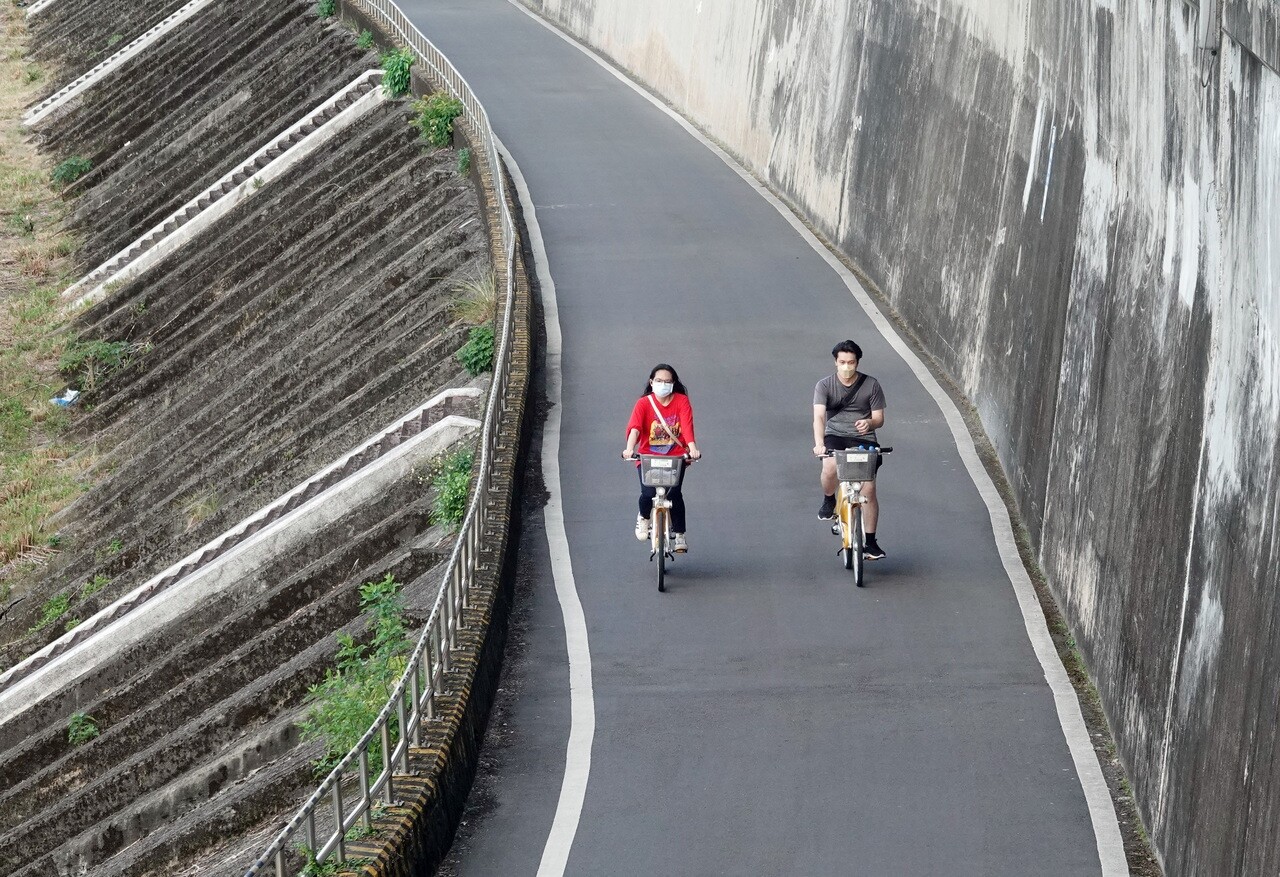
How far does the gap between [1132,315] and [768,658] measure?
332 cm

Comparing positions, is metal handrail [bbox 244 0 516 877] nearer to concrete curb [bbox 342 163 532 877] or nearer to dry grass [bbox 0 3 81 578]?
concrete curb [bbox 342 163 532 877]

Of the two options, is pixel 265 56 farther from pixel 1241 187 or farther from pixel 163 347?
pixel 1241 187

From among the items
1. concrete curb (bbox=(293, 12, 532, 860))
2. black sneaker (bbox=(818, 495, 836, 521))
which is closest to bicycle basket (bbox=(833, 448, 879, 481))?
black sneaker (bbox=(818, 495, 836, 521))

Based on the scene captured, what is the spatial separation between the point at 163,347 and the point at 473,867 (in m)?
19.8

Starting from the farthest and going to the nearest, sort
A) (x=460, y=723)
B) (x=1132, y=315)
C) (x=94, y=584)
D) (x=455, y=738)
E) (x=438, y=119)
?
(x=438, y=119) < (x=94, y=584) < (x=1132, y=315) < (x=460, y=723) < (x=455, y=738)

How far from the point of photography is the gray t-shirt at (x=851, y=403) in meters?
13.0

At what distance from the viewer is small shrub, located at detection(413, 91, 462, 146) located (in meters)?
27.7

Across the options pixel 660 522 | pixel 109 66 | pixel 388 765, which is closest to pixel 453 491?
pixel 660 522

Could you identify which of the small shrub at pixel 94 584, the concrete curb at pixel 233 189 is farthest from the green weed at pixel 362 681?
the concrete curb at pixel 233 189

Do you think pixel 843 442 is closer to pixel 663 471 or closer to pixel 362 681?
pixel 663 471

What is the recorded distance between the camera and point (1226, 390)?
29.8 feet

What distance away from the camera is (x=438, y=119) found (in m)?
27.8

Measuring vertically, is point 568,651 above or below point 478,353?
below

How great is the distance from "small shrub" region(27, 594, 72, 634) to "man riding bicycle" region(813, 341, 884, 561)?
425 inches
